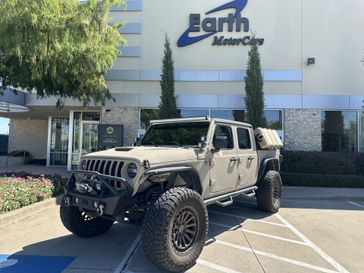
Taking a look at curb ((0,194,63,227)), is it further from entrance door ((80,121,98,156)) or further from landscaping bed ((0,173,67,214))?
entrance door ((80,121,98,156))

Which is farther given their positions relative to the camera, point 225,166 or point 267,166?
point 267,166

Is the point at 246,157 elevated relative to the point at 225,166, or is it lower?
elevated

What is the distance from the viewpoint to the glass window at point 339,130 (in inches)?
570

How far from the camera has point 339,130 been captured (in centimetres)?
1454

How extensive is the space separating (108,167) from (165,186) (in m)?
0.93

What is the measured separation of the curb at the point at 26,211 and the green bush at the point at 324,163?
360 inches

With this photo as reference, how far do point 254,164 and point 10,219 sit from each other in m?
5.24

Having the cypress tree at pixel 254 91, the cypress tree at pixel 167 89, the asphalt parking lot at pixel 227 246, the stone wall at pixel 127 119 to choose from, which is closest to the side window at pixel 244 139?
the asphalt parking lot at pixel 227 246

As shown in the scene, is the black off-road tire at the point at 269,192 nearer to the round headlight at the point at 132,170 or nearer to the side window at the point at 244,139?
the side window at the point at 244,139

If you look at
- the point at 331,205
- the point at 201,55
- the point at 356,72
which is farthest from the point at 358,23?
the point at 331,205

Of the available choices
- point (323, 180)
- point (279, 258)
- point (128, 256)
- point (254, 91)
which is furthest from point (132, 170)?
point (254, 91)

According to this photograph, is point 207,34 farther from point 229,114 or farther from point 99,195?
point 99,195

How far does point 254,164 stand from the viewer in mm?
6863

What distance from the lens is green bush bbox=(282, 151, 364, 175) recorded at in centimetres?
1277
